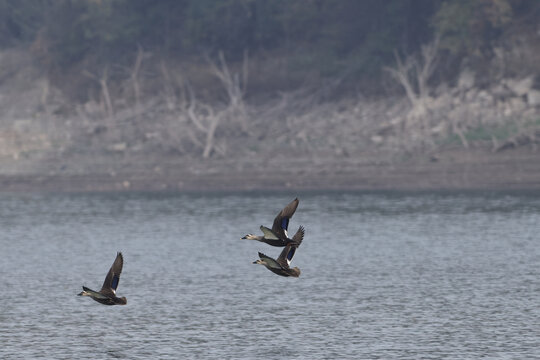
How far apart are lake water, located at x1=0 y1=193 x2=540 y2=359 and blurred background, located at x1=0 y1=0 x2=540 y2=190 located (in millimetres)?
3105

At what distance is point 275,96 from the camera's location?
366ft

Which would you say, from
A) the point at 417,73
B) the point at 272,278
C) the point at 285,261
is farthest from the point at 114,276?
the point at 417,73

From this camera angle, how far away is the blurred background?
324 feet

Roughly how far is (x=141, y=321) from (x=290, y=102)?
6284 centimetres

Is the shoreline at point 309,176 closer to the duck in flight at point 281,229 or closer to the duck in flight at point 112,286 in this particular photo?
the duck in flight at point 112,286

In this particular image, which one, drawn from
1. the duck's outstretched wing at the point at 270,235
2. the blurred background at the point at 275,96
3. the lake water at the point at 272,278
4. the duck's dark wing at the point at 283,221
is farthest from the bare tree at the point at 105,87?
the duck's dark wing at the point at 283,221

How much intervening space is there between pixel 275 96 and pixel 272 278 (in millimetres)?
52306

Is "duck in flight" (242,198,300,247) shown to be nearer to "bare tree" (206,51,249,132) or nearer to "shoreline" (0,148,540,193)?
"shoreline" (0,148,540,193)

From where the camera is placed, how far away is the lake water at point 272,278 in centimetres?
4303

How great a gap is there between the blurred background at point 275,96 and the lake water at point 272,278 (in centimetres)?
311

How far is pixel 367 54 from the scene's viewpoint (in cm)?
10700

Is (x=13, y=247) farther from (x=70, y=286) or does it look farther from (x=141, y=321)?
(x=141, y=321)

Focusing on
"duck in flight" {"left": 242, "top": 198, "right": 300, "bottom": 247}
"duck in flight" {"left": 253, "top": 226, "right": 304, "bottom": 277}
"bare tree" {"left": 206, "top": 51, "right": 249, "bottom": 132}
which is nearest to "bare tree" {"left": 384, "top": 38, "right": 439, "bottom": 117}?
"bare tree" {"left": 206, "top": 51, "right": 249, "bottom": 132}

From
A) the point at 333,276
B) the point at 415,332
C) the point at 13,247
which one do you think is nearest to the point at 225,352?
the point at 415,332
